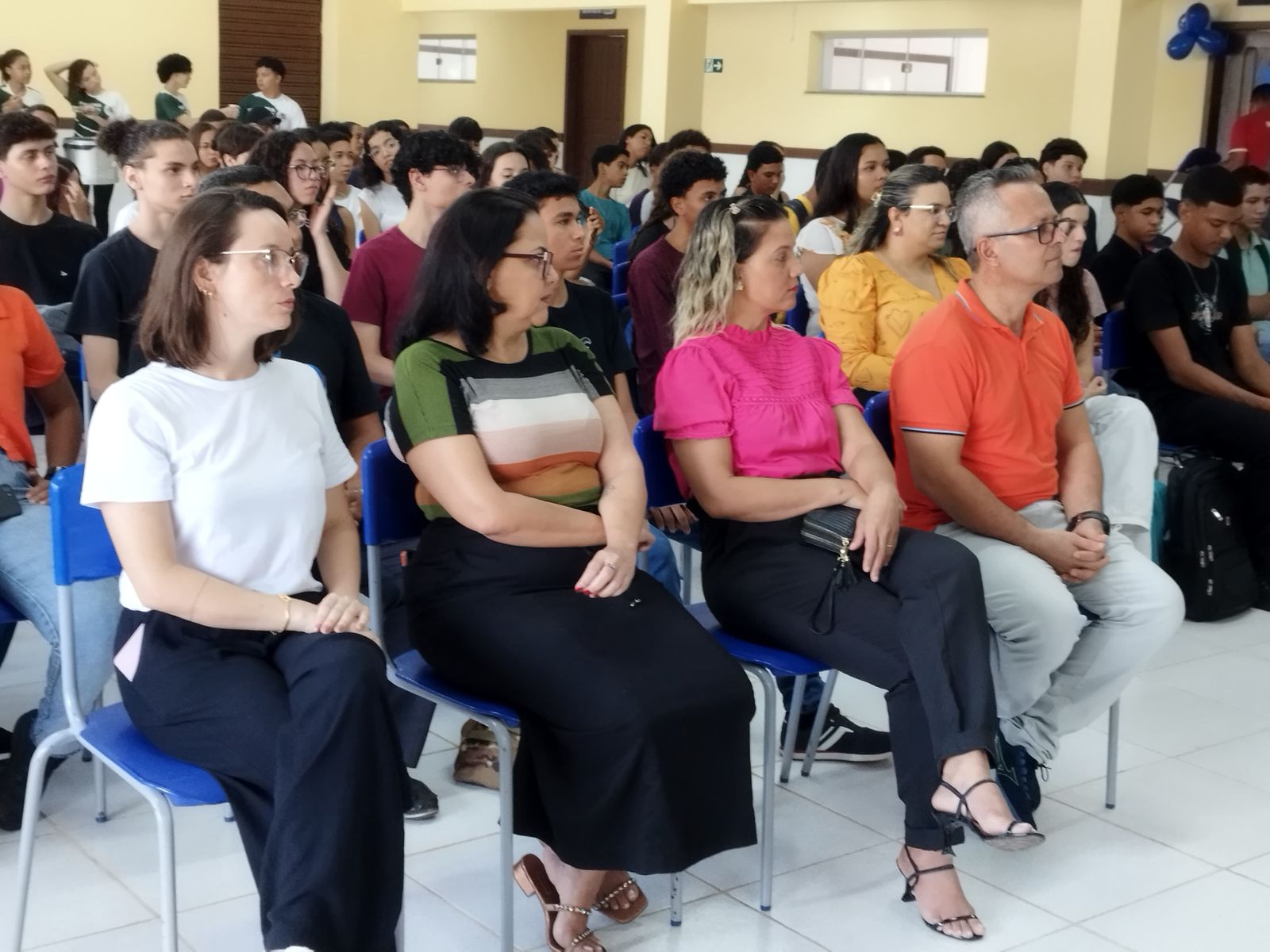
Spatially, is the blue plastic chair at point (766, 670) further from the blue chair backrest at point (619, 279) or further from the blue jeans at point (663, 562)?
the blue chair backrest at point (619, 279)

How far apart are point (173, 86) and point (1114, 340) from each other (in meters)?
9.11

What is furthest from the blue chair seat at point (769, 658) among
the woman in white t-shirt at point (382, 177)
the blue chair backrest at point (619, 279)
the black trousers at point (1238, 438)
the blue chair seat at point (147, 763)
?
the woman in white t-shirt at point (382, 177)

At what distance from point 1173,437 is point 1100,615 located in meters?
1.80

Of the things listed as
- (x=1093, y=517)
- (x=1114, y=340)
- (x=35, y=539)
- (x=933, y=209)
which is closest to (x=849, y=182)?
(x=1114, y=340)

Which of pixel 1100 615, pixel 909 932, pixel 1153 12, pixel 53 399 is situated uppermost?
pixel 1153 12

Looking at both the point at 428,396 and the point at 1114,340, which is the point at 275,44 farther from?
the point at 428,396

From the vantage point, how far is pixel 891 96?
1175cm

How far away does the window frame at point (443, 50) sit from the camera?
15.1m

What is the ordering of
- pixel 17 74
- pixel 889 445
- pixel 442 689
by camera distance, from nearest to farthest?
pixel 442 689
pixel 889 445
pixel 17 74

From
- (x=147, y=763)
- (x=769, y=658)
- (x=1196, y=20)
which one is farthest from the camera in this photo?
(x=1196, y=20)

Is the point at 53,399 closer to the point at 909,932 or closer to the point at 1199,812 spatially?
the point at 909,932

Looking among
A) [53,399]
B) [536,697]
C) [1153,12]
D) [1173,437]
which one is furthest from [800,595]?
A: [1153,12]

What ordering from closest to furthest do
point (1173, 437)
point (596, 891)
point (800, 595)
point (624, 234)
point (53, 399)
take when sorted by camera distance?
1. point (596, 891)
2. point (800, 595)
3. point (53, 399)
4. point (1173, 437)
5. point (624, 234)

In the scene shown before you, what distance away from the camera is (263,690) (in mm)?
1914
